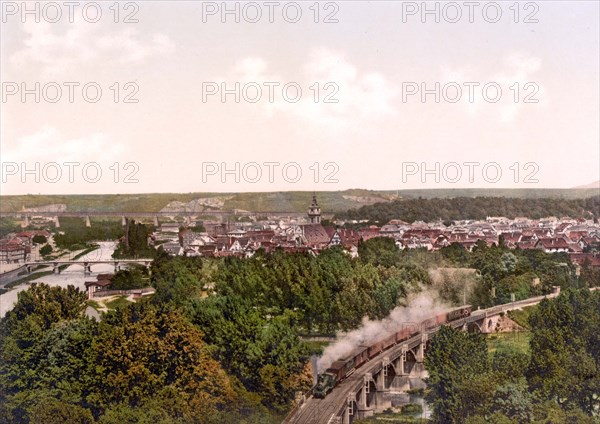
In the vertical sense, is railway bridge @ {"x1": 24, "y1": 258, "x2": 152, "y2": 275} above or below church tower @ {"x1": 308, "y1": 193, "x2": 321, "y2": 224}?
below

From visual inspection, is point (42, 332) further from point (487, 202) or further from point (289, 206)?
point (487, 202)

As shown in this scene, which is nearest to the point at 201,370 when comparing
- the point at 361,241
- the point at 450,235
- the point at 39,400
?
the point at 39,400

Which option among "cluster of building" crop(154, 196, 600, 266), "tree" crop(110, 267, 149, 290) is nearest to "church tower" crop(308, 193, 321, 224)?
"cluster of building" crop(154, 196, 600, 266)

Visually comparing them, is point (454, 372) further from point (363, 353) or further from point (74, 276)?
point (74, 276)

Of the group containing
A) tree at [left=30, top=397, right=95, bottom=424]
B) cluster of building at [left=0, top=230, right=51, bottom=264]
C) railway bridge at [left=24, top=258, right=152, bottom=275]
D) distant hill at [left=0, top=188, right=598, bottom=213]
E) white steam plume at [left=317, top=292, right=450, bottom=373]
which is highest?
distant hill at [left=0, top=188, right=598, bottom=213]

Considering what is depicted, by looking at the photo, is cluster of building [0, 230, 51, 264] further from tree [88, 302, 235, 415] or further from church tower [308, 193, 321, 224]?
church tower [308, 193, 321, 224]

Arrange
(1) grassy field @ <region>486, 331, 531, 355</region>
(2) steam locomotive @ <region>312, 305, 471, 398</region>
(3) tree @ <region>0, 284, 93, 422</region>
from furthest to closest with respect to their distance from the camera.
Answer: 1. (1) grassy field @ <region>486, 331, 531, 355</region>
2. (3) tree @ <region>0, 284, 93, 422</region>
3. (2) steam locomotive @ <region>312, 305, 471, 398</region>

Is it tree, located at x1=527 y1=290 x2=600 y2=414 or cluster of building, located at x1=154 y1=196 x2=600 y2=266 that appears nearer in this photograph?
tree, located at x1=527 y1=290 x2=600 y2=414
